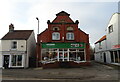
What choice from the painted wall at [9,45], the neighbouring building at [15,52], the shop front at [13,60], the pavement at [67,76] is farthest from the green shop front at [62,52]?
the pavement at [67,76]

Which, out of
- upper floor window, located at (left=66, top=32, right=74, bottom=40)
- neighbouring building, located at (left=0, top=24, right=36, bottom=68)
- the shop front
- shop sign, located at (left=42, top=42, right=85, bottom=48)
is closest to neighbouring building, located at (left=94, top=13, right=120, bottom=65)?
shop sign, located at (left=42, top=42, right=85, bottom=48)

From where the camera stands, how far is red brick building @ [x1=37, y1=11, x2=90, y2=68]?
1097 inches

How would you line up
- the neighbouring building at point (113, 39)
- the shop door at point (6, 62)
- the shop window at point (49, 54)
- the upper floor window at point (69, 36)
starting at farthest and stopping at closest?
the upper floor window at point (69, 36) → the shop window at point (49, 54) → the shop door at point (6, 62) → the neighbouring building at point (113, 39)

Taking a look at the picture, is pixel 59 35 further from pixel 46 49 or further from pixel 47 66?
pixel 47 66

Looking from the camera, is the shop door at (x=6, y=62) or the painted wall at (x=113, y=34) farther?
the shop door at (x=6, y=62)

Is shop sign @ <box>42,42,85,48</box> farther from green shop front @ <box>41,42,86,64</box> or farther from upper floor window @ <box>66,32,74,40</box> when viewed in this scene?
upper floor window @ <box>66,32,74,40</box>

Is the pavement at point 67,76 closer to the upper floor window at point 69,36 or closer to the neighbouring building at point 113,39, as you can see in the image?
the neighbouring building at point 113,39

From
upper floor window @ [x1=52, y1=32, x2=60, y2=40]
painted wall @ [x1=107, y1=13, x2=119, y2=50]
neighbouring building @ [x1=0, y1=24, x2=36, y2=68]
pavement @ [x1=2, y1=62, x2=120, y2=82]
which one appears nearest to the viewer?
pavement @ [x1=2, y1=62, x2=120, y2=82]

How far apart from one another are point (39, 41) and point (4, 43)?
250 inches

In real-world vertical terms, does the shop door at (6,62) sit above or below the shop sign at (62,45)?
below

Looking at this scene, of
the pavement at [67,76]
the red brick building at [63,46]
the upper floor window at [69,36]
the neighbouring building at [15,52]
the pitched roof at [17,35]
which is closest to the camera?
the pavement at [67,76]

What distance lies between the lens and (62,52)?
2808cm

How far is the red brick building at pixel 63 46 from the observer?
91.5ft

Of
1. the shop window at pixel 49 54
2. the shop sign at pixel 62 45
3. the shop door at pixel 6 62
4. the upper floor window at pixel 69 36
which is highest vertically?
the upper floor window at pixel 69 36
